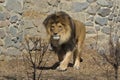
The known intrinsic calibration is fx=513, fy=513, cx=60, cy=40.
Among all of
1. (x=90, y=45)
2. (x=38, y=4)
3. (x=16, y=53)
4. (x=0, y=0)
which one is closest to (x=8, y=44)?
(x=16, y=53)

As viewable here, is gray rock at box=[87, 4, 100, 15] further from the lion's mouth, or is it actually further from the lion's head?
the lion's mouth

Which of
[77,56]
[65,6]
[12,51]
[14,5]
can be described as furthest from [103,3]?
[12,51]

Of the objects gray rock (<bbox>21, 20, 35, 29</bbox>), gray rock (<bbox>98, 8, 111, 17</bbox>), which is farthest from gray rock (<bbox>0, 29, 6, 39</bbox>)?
gray rock (<bbox>98, 8, 111, 17</bbox>)

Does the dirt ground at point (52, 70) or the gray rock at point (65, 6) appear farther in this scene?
the gray rock at point (65, 6)

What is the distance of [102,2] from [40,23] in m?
1.77

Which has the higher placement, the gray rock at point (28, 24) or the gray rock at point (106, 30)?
the gray rock at point (28, 24)

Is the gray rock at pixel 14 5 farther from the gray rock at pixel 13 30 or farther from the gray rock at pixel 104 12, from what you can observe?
the gray rock at pixel 104 12

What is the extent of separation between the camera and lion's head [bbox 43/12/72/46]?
412 inches

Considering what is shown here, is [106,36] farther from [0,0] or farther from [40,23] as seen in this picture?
[0,0]

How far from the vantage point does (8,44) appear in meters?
11.5

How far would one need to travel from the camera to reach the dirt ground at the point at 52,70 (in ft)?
32.8

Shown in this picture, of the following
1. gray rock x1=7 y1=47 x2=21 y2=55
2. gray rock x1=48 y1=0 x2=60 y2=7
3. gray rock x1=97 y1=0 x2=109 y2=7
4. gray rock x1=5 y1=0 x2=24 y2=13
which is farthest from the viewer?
gray rock x1=97 y1=0 x2=109 y2=7

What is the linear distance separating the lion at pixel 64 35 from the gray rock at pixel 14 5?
1.00m

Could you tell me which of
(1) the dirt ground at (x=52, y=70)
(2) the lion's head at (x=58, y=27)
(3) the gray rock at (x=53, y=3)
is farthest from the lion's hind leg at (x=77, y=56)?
(3) the gray rock at (x=53, y=3)
